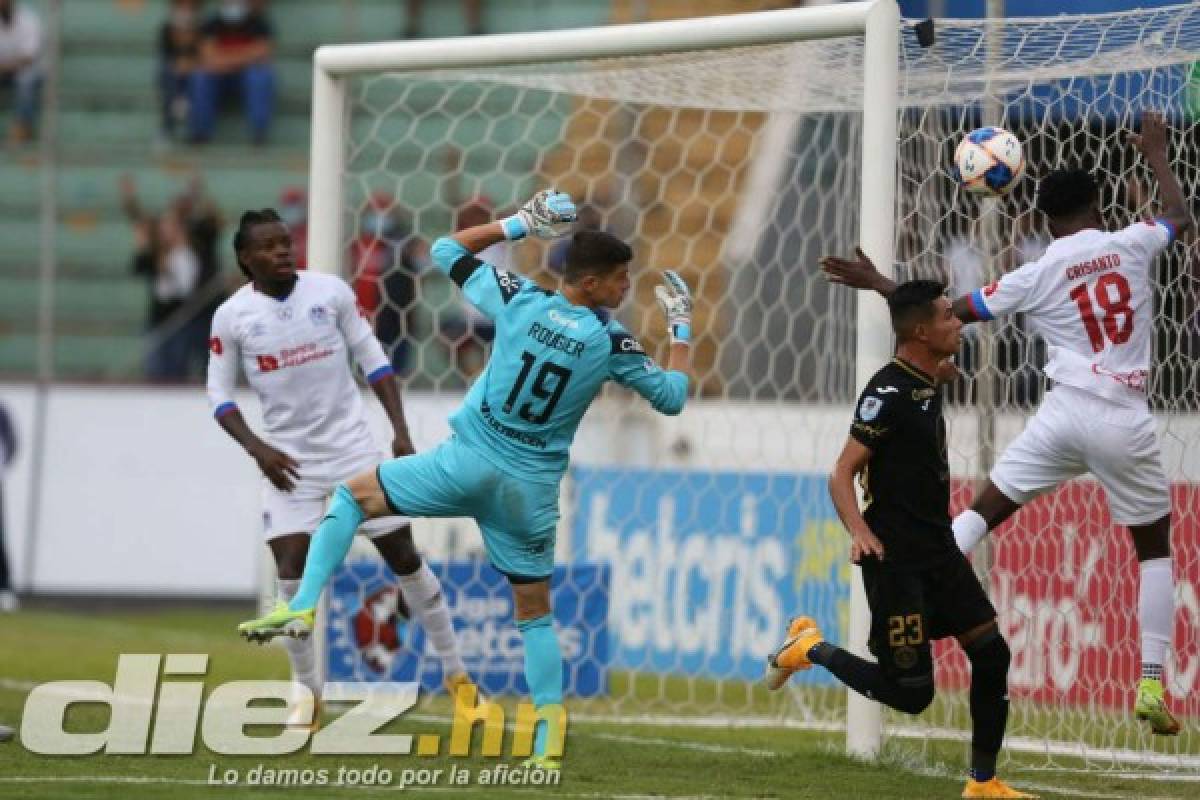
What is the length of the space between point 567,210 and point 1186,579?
4.13 metres

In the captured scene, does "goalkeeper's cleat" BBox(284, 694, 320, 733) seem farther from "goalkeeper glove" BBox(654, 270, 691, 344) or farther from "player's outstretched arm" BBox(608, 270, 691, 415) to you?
"goalkeeper glove" BBox(654, 270, 691, 344)

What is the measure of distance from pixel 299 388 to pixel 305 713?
1540mm

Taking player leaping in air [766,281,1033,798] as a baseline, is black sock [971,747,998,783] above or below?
below

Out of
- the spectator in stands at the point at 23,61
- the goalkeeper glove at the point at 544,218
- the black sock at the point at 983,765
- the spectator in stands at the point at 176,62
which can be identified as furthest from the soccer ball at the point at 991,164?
the spectator in stands at the point at 23,61

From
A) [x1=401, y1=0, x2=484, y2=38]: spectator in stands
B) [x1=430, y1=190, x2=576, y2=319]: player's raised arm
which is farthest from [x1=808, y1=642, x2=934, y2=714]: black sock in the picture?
[x1=401, y1=0, x2=484, y2=38]: spectator in stands

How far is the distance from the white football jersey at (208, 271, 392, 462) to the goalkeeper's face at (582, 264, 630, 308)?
2.04 m

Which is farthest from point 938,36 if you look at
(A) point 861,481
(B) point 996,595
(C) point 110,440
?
(C) point 110,440

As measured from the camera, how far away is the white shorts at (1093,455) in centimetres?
904

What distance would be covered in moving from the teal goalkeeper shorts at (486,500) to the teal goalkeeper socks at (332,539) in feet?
0.56

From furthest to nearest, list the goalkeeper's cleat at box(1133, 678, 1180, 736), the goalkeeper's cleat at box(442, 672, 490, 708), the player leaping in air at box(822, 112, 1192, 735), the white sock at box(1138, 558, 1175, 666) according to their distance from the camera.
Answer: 1. the goalkeeper's cleat at box(442, 672, 490, 708)
2. the white sock at box(1138, 558, 1175, 666)
3. the player leaping in air at box(822, 112, 1192, 735)
4. the goalkeeper's cleat at box(1133, 678, 1180, 736)

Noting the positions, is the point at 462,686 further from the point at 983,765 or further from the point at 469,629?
the point at 983,765

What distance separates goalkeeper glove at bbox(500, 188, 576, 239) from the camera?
887 centimetres

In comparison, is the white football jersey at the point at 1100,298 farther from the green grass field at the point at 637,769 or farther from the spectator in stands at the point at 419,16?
the spectator in stands at the point at 419,16

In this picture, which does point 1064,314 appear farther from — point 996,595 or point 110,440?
point 110,440
